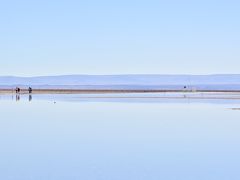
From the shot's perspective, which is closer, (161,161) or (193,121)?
(161,161)

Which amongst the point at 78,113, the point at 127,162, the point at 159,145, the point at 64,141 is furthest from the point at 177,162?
the point at 78,113

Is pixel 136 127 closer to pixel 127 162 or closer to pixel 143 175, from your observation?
pixel 127 162

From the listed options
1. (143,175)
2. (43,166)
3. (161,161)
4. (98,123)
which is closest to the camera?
(143,175)

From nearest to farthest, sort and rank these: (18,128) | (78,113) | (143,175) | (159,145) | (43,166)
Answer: (143,175) < (43,166) < (159,145) < (18,128) < (78,113)

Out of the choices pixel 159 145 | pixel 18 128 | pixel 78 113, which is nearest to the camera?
pixel 159 145

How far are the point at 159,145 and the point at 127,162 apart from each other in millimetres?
3430

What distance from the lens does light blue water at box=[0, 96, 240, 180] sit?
13078 mm

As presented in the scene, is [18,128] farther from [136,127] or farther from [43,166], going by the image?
[43,166]

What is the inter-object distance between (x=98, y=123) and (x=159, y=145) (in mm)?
7440

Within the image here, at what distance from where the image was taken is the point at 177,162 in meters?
14.4

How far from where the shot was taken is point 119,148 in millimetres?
16844

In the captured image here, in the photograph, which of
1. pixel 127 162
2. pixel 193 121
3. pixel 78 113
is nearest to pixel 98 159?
Answer: pixel 127 162

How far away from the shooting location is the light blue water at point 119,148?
515 inches

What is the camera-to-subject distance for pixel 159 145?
17562mm
